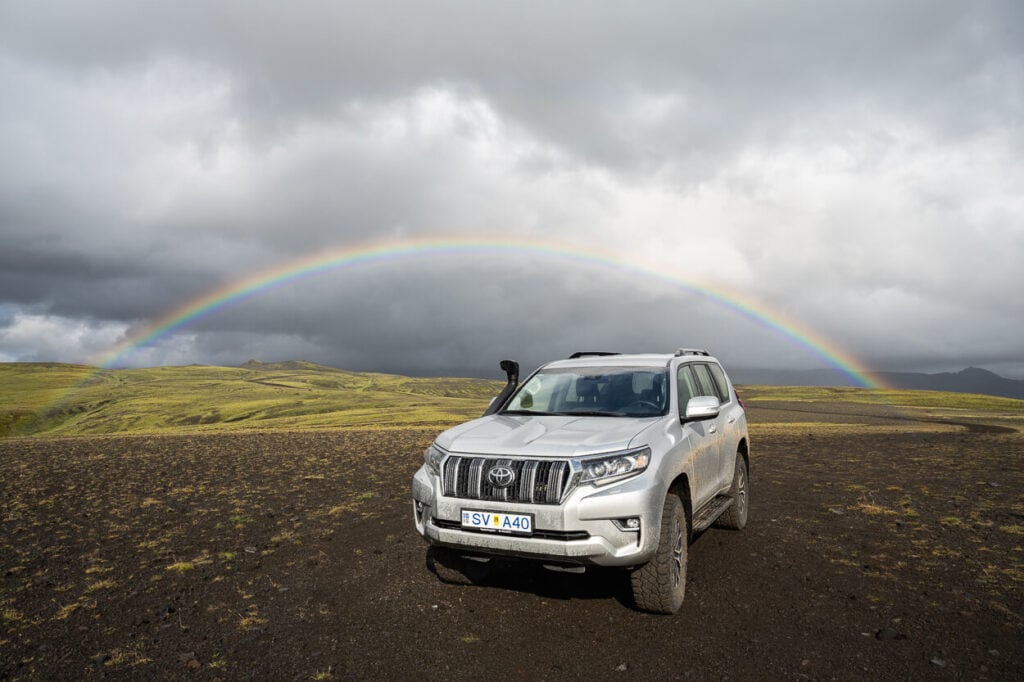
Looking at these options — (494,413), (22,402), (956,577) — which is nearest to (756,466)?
(956,577)

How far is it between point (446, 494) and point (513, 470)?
2.31 feet

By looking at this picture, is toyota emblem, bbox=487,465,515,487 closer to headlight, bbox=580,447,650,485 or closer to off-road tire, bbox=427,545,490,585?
headlight, bbox=580,447,650,485

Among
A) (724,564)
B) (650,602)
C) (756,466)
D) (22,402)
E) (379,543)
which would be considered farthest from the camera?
(22,402)

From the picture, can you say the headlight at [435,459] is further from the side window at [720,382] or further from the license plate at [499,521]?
the side window at [720,382]

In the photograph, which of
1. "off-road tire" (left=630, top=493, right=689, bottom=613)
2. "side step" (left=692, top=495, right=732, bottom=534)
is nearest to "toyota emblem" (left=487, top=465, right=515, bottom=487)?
"off-road tire" (left=630, top=493, right=689, bottom=613)

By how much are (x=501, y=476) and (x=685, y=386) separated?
116 inches

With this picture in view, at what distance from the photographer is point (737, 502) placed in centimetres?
783

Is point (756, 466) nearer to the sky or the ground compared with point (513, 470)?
nearer to the ground

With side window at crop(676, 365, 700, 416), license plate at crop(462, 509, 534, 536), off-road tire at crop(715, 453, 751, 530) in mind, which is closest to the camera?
license plate at crop(462, 509, 534, 536)

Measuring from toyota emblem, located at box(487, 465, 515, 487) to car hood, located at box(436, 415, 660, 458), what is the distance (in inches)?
5.6

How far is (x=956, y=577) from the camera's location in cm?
607

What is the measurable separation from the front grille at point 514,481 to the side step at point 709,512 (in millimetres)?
1871

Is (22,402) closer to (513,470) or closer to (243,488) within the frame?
(243,488)

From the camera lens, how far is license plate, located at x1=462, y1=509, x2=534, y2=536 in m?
4.75
